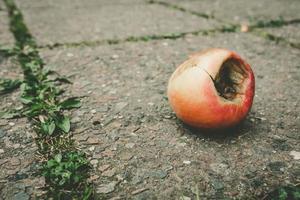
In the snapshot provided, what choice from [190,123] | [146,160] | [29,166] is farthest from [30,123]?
[190,123]

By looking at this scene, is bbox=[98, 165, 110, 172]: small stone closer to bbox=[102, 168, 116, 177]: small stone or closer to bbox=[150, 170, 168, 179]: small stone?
bbox=[102, 168, 116, 177]: small stone

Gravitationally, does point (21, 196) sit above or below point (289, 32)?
below

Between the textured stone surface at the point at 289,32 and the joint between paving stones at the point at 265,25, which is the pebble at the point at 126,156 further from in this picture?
the textured stone surface at the point at 289,32

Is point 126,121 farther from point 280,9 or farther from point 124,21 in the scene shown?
point 280,9

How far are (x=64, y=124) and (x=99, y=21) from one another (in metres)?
1.96

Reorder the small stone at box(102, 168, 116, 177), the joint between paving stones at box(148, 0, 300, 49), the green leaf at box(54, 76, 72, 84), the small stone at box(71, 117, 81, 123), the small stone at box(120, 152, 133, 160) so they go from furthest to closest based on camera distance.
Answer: the joint between paving stones at box(148, 0, 300, 49), the green leaf at box(54, 76, 72, 84), the small stone at box(71, 117, 81, 123), the small stone at box(120, 152, 133, 160), the small stone at box(102, 168, 116, 177)

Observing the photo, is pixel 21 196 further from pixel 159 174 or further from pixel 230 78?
pixel 230 78

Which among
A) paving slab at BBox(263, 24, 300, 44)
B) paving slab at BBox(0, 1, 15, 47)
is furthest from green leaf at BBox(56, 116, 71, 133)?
paving slab at BBox(263, 24, 300, 44)

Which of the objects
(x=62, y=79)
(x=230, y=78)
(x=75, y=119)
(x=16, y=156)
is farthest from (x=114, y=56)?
(x=16, y=156)

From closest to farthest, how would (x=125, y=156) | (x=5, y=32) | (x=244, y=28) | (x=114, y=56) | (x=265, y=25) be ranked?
Result: (x=125, y=156) < (x=114, y=56) < (x=5, y=32) < (x=244, y=28) < (x=265, y=25)

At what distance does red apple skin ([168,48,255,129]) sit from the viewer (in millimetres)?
1434

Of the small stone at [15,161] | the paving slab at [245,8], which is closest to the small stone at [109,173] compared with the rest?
the small stone at [15,161]

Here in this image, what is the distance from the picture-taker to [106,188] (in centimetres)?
125

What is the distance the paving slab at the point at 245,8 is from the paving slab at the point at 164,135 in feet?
4.23
